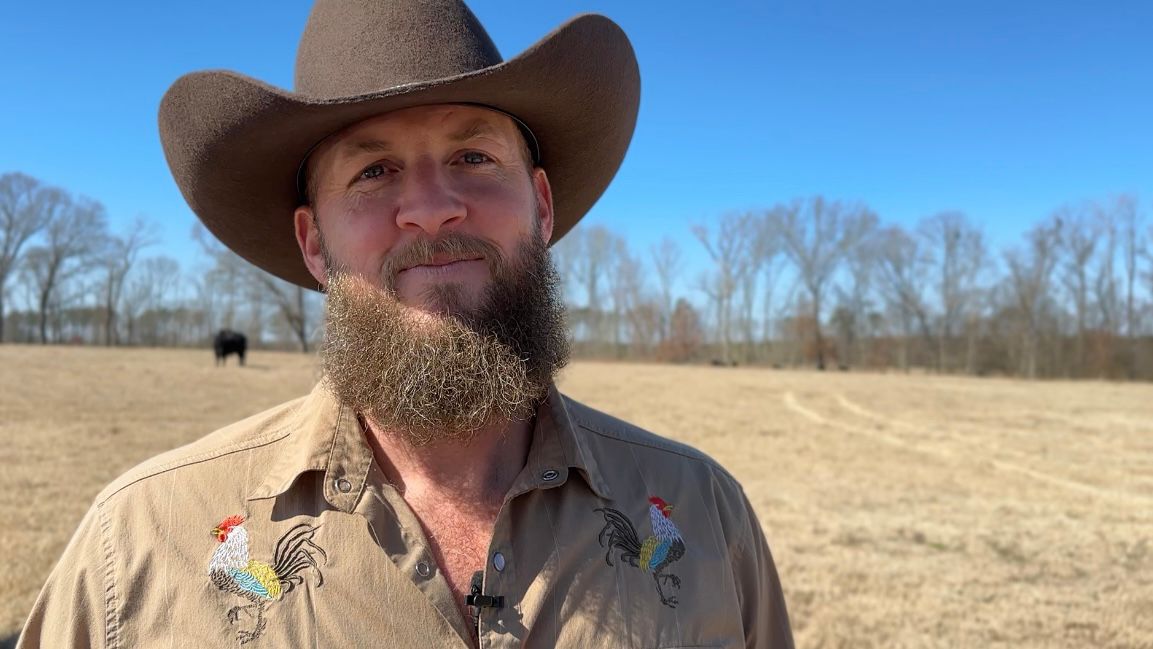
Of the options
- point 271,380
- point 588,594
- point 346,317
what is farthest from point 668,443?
point 271,380

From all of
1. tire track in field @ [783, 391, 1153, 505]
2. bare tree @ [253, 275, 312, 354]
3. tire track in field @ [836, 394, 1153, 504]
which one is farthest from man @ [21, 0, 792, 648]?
bare tree @ [253, 275, 312, 354]

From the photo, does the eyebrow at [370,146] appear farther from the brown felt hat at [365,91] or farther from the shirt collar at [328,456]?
the shirt collar at [328,456]

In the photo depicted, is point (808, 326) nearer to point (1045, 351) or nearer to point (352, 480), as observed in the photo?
point (1045, 351)

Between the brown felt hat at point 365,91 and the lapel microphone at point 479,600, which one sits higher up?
the brown felt hat at point 365,91

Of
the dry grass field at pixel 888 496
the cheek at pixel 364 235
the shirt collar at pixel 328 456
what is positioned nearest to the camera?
the shirt collar at pixel 328 456

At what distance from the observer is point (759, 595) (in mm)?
1809

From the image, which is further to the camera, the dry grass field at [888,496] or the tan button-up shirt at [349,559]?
the dry grass field at [888,496]

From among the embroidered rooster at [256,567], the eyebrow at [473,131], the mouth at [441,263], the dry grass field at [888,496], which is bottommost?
the dry grass field at [888,496]

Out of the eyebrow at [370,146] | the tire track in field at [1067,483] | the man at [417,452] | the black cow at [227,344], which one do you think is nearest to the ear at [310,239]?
the man at [417,452]

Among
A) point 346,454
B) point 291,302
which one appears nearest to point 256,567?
point 346,454

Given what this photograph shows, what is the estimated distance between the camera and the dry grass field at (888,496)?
5406 millimetres

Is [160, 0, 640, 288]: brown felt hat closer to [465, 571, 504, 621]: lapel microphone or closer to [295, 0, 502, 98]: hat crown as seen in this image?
[295, 0, 502, 98]: hat crown

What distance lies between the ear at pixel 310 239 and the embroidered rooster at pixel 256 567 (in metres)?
0.63

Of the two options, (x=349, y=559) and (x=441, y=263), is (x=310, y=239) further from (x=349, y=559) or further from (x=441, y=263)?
(x=349, y=559)
